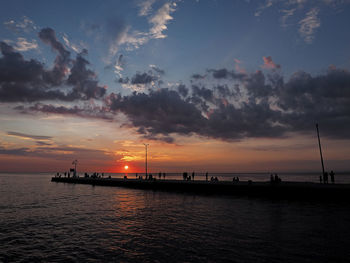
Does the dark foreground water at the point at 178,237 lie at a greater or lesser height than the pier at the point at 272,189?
lesser

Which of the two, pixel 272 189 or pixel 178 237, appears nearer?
pixel 178 237

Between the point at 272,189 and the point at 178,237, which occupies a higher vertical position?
the point at 272,189

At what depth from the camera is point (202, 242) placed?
1474 centimetres

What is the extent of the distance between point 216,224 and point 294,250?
733cm

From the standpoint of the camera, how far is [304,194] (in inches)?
1426

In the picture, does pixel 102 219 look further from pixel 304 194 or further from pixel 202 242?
pixel 304 194

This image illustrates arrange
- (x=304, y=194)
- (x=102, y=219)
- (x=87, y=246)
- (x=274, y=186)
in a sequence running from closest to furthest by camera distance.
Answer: (x=87, y=246) < (x=102, y=219) < (x=304, y=194) < (x=274, y=186)

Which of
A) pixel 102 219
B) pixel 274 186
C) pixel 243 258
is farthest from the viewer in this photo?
pixel 274 186

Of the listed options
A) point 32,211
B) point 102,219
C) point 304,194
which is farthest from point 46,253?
point 304,194

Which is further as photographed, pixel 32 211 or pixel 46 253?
pixel 32 211

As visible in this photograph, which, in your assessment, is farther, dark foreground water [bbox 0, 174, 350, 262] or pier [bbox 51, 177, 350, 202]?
pier [bbox 51, 177, 350, 202]

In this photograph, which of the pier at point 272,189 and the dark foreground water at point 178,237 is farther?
the pier at point 272,189

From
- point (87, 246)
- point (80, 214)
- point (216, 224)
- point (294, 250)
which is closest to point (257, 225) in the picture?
point (216, 224)

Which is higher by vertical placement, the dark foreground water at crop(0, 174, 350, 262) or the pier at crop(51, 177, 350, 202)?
the pier at crop(51, 177, 350, 202)
